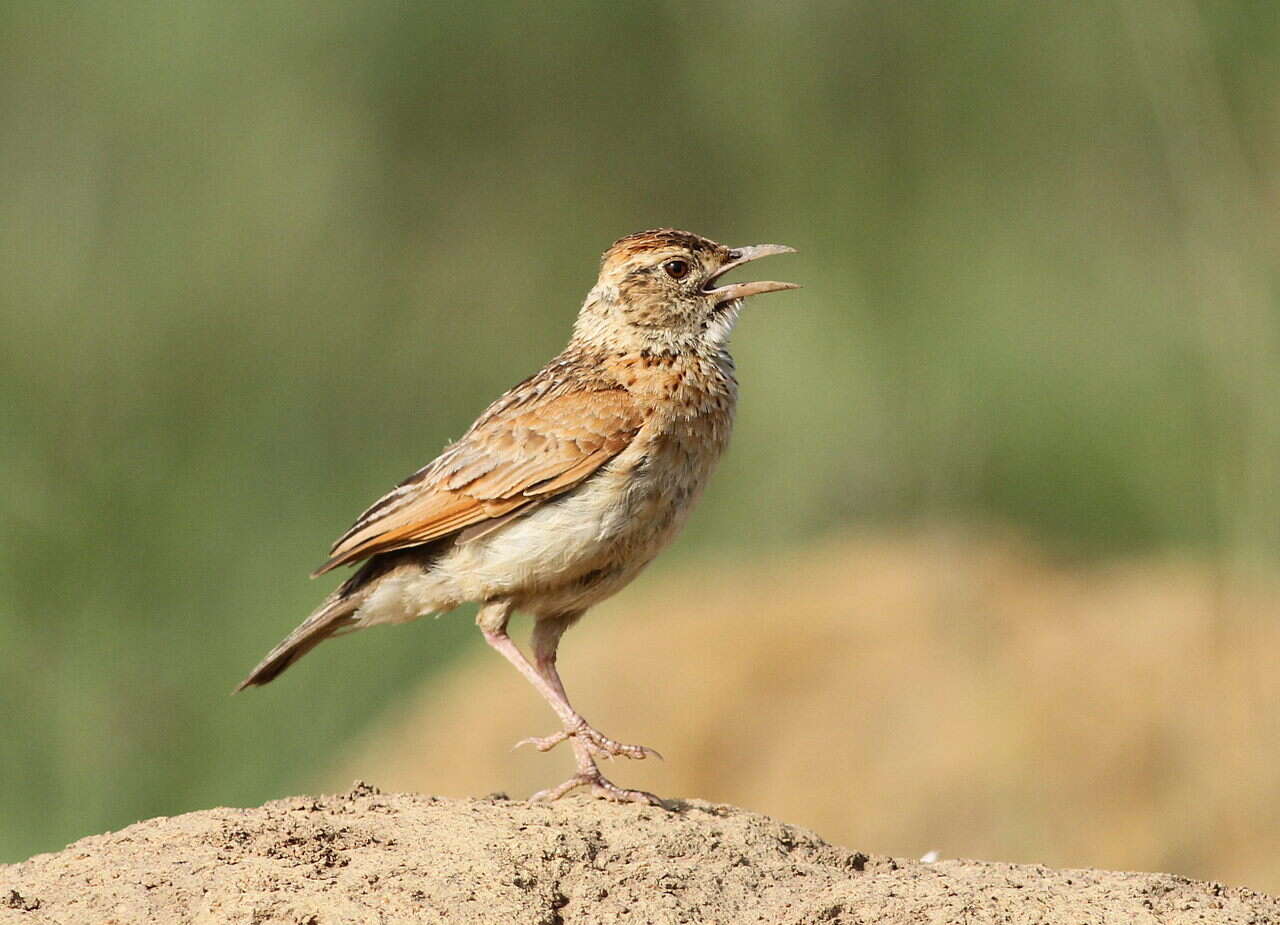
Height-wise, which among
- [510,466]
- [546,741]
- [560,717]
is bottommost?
[546,741]

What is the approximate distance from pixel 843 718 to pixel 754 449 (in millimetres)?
1934

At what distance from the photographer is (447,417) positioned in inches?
440

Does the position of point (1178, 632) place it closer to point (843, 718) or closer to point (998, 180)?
point (843, 718)

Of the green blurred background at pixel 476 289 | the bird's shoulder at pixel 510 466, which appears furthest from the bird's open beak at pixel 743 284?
the green blurred background at pixel 476 289

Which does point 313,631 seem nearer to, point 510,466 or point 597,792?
point 510,466

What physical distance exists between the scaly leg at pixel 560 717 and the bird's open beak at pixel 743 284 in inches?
48.6

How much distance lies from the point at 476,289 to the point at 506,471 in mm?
6631

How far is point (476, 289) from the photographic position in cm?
1248

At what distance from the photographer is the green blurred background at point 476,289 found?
7.39 metres

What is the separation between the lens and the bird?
5785mm

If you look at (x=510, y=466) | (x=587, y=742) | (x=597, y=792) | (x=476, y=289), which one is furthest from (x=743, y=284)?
(x=476, y=289)

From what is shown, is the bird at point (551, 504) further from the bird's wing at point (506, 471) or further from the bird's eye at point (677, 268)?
the bird's eye at point (677, 268)

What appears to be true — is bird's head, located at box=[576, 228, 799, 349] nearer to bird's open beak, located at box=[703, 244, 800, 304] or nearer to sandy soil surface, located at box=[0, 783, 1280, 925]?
bird's open beak, located at box=[703, 244, 800, 304]

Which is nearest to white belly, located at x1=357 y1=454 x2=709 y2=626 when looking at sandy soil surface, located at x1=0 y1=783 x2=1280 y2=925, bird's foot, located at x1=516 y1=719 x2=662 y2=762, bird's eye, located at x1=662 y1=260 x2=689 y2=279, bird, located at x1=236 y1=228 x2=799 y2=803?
bird, located at x1=236 y1=228 x2=799 y2=803
